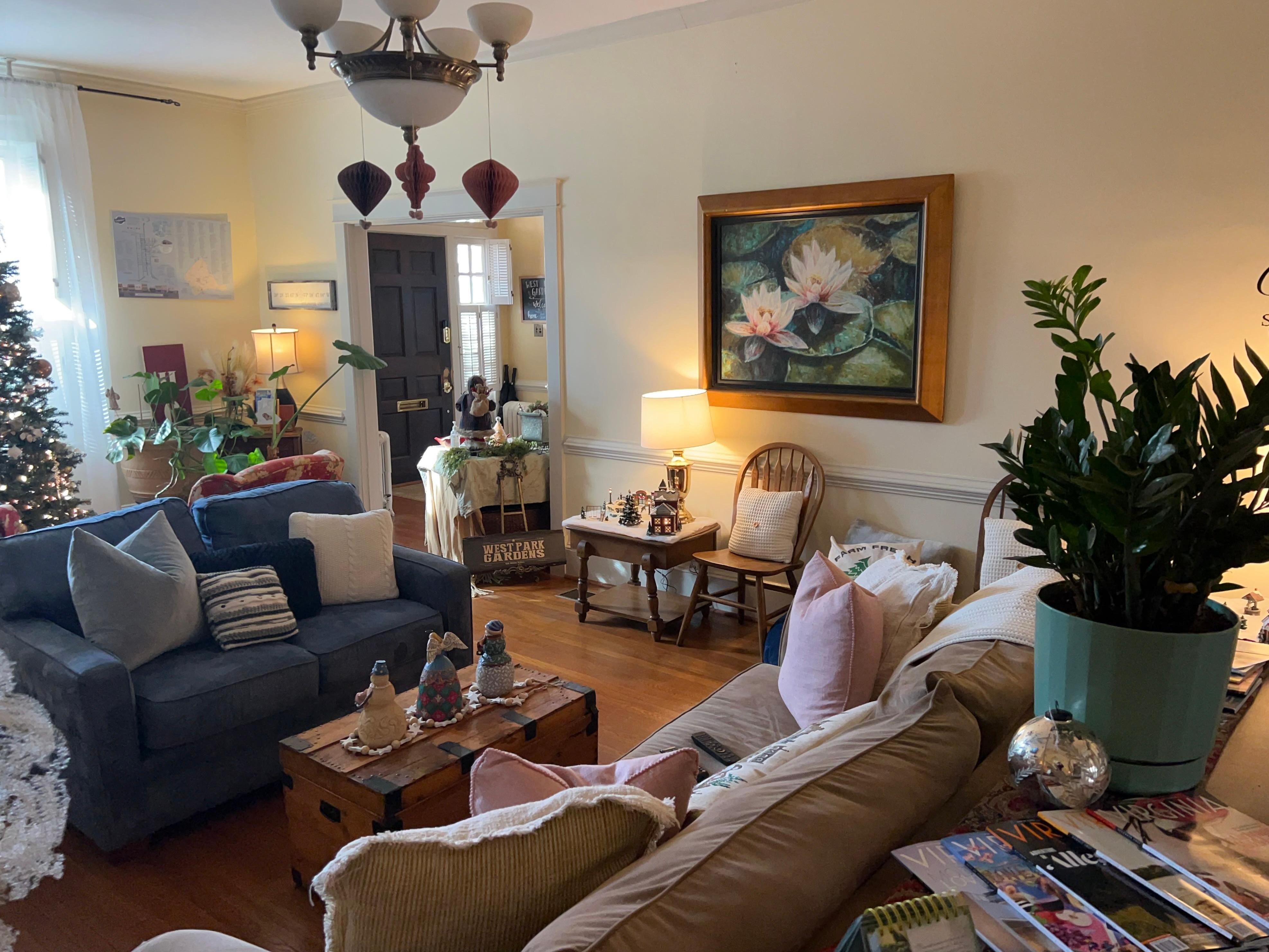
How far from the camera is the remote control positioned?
7.33 ft

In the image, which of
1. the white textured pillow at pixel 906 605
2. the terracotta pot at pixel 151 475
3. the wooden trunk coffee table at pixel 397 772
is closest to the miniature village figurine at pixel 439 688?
A: the wooden trunk coffee table at pixel 397 772

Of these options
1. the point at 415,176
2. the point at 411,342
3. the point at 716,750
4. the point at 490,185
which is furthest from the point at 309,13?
the point at 411,342

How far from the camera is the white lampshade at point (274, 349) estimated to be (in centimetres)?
612

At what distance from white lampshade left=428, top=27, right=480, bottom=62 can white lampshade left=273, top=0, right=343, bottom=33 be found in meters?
0.35

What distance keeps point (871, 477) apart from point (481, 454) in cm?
232

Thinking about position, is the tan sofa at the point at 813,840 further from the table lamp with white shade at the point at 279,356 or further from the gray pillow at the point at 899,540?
the table lamp with white shade at the point at 279,356

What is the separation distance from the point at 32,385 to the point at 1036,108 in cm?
482

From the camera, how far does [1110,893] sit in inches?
39.2

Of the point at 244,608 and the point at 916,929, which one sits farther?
the point at 244,608

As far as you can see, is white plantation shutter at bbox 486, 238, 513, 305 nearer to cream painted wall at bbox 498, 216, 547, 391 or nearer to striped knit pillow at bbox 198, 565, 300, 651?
cream painted wall at bbox 498, 216, 547, 391

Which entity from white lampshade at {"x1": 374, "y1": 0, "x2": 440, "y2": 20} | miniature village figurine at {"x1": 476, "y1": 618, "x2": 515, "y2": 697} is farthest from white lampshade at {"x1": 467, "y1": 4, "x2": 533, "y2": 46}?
miniature village figurine at {"x1": 476, "y1": 618, "x2": 515, "y2": 697}

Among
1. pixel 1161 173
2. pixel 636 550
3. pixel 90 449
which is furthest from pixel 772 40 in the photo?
pixel 90 449

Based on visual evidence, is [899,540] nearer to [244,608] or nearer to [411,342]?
[244,608]

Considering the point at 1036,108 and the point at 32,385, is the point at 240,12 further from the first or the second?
the point at 1036,108
